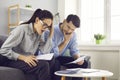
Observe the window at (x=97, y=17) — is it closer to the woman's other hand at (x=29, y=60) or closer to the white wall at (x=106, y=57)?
the white wall at (x=106, y=57)

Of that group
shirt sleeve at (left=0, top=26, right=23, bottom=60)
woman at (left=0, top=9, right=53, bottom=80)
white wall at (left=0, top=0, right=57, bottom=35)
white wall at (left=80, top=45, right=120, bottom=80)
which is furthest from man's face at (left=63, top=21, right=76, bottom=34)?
white wall at (left=0, top=0, right=57, bottom=35)

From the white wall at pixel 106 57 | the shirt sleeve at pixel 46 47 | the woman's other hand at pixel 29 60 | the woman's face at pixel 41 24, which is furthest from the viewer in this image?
the white wall at pixel 106 57

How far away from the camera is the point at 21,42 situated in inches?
82.4

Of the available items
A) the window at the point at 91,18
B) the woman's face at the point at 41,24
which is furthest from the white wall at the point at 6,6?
the woman's face at the point at 41,24

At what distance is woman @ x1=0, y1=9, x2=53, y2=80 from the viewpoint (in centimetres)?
198

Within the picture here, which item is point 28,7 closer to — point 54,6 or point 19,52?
point 54,6

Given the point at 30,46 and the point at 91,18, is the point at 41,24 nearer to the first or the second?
the point at 30,46

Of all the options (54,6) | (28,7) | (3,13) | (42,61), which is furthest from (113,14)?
(42,61)

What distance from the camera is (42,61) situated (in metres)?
2.00

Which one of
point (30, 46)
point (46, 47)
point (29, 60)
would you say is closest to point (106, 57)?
point (46, 47)

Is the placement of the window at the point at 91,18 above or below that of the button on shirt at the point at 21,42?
above

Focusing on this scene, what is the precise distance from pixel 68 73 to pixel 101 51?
5.73ft

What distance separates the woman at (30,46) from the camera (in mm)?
1976

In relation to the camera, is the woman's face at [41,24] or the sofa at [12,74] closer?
the sofa at [12,74]
